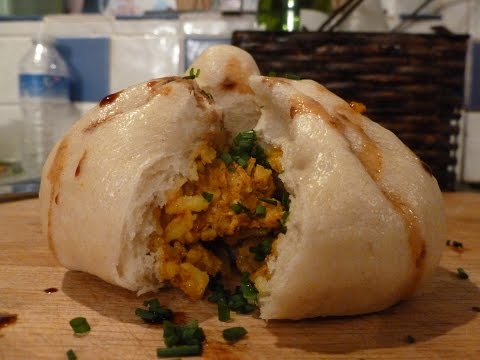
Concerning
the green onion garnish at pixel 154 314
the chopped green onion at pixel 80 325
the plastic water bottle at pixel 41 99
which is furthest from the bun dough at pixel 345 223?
the plastic water bottle at pixel 41 99

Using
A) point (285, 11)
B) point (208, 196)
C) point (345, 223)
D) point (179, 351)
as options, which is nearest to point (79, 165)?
point (208, 196)

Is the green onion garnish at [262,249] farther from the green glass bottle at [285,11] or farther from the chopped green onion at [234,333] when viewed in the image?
the green glass bottle at [285,11]

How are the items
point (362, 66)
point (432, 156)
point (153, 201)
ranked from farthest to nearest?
1. point (432, 156)
2. point (362, 66)
3. point (153, 201)

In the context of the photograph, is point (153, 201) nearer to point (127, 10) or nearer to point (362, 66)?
point (362, 66)

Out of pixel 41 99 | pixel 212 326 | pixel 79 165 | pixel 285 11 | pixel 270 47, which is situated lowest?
pixel 212 326

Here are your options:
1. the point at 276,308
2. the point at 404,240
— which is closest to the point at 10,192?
the point at 276,308

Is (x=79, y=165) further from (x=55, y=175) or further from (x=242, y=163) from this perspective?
(x=242, y=163)
